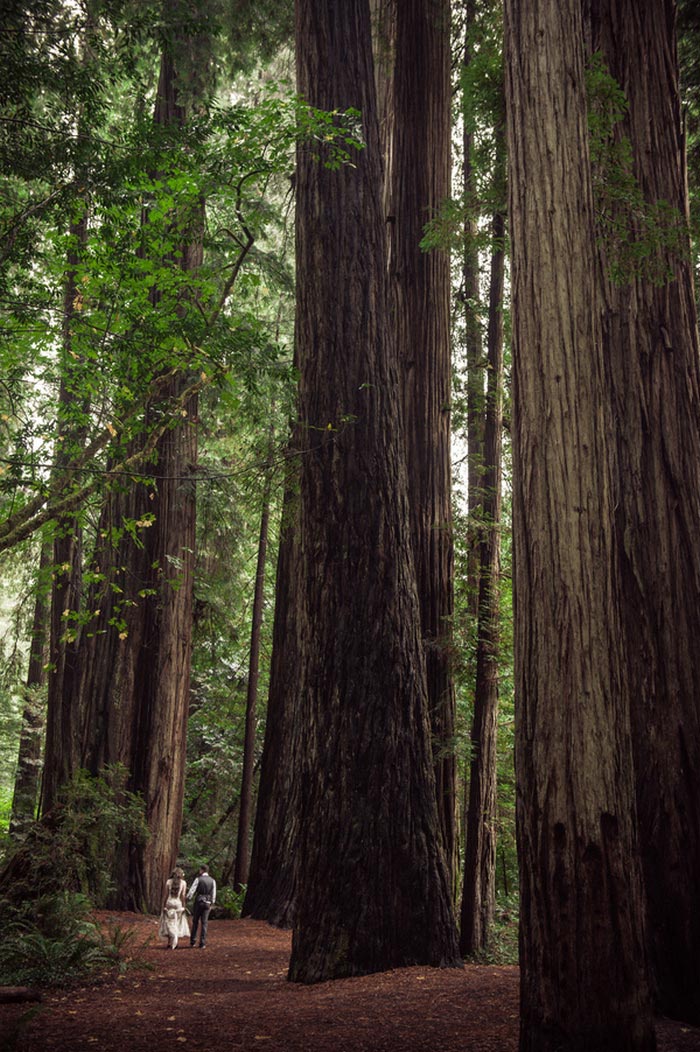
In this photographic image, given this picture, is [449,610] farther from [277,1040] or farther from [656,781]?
[277,1040]

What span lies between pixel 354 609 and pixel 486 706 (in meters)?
3.86

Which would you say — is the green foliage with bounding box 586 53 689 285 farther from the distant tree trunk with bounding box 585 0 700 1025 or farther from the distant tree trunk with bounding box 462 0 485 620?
the distant tree trunk with bounding box 462 0 485 620

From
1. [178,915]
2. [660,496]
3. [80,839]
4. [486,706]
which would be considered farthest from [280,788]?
[660,496]

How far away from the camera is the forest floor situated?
4.50 metres

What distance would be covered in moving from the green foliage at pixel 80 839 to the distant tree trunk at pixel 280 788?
1767 mm

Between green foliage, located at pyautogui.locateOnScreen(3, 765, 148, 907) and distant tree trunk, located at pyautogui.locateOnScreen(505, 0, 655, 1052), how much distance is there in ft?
22.6

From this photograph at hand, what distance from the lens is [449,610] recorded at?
958cm

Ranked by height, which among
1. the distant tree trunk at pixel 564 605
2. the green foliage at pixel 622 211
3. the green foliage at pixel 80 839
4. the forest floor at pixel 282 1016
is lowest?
the forest floor at pixel 282 1016

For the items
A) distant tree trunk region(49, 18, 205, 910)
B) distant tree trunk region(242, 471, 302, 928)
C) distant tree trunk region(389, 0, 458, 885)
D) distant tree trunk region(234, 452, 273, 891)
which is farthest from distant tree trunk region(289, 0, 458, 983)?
distant tree trunk region(234, 452, 273, 891)

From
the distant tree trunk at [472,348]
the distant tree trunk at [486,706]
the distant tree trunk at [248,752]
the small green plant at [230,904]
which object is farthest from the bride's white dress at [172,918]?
the distant tree trunk at [248,752]

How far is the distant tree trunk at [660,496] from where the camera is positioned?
5.00 metres

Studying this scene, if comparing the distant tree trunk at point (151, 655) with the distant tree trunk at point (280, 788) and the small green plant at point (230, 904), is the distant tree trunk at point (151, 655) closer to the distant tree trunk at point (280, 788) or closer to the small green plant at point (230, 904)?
the distant tree trunk at point (280, 788)

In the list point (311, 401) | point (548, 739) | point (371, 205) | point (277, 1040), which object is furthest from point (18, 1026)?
point (371, 205)

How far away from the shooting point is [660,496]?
5.64 m
